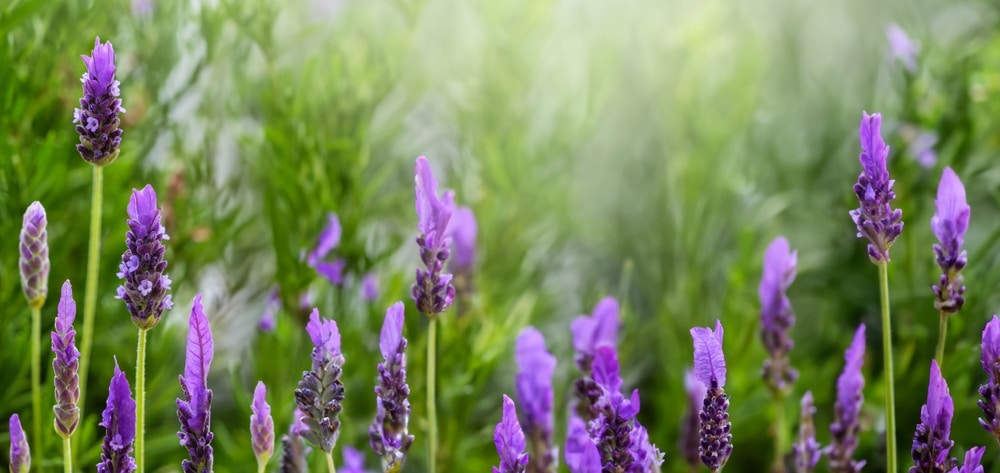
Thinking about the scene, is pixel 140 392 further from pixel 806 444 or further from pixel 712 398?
pixel 806 444

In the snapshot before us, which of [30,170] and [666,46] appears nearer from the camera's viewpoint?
[30,170]

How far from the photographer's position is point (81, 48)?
31.2 inches

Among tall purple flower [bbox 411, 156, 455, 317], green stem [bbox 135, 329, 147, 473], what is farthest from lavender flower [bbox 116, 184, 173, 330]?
tall purple flower [bbox 411, 156, 455, 317]

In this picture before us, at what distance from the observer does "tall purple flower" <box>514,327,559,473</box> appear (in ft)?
1.89

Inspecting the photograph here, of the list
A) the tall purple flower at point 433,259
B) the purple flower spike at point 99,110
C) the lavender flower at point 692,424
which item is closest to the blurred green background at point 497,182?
the lavender flower at point 692,424

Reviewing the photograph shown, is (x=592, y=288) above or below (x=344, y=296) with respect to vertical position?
above

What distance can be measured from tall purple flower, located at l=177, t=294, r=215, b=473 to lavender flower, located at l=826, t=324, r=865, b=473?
34 cm

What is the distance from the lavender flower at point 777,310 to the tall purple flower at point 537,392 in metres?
0.14

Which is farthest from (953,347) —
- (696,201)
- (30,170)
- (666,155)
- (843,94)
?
(30,170)

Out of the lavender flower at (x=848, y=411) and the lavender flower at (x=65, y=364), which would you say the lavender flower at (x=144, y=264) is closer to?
the lavender flower at (x=65, y=364)

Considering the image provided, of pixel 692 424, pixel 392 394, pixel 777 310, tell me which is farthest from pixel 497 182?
pixel 392 394

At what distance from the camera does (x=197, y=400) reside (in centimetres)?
45

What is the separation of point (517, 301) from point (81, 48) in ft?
1.51

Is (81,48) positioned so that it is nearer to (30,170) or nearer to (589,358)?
(30,170)
